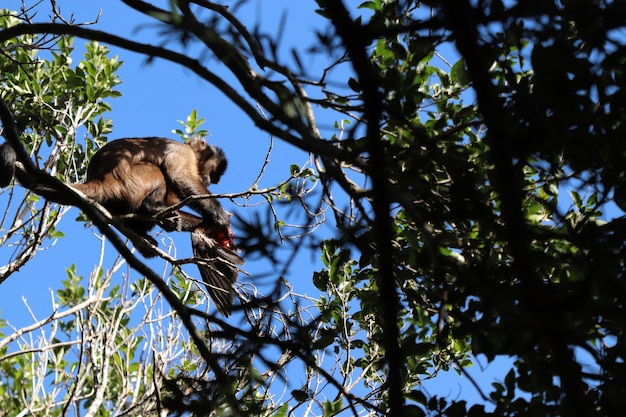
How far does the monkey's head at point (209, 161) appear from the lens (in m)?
7.89

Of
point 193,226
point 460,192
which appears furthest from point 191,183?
point 460,192

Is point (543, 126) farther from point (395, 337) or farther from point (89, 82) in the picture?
point (89, 82)

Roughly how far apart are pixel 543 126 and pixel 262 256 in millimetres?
864

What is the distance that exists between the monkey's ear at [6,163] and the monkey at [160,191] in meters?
1.38

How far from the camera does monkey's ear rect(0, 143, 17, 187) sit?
14.8 ft

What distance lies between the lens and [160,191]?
6.92 m

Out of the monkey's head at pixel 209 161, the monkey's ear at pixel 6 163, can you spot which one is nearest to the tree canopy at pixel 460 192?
the monkey's ear at pixel 6 163

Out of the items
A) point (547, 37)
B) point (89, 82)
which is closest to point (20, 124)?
point (89, 82)

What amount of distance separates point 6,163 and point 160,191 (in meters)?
2.45

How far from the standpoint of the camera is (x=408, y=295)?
3.17 meters

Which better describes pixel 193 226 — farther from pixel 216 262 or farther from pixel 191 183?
pixel 216 262

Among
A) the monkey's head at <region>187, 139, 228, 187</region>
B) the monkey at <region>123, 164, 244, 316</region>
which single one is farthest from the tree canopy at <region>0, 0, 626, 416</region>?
the monkey's head at <region>187, 139, 228, 187</region>

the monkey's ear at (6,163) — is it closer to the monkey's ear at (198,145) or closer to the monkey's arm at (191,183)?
the monkey's arm at (191,183)

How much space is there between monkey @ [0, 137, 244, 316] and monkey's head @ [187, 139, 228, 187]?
0.18m
